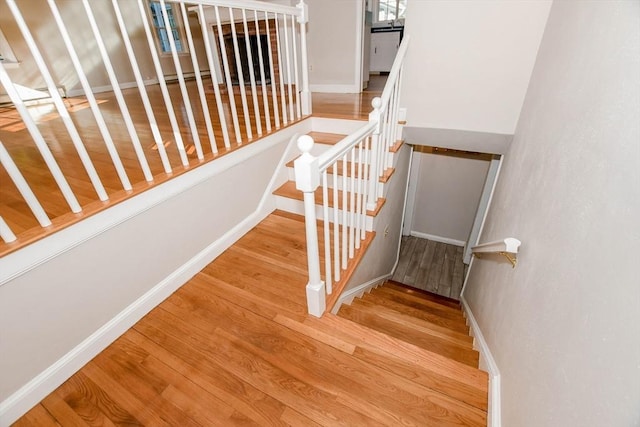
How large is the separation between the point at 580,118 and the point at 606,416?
3.36 ft

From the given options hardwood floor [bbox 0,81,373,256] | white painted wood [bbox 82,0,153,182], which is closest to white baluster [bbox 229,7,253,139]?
hardwood floor [bbox 0,81,373,256]

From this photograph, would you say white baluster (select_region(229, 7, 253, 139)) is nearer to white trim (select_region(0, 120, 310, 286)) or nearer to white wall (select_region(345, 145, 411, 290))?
white trim (select_region(0, 120, 310, 286))

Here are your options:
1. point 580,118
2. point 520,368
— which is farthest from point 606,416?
point 580,118

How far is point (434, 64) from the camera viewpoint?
2.43 meters

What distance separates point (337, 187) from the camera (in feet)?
6.66

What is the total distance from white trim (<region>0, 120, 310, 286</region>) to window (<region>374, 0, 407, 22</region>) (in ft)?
21.0

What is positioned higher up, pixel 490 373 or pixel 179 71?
pixel 179 71

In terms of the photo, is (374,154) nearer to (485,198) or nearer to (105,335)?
(105,335)

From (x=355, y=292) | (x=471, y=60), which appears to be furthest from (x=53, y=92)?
(x=471, y=60)

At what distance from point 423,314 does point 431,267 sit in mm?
2082

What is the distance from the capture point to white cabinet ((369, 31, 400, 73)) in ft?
20.2

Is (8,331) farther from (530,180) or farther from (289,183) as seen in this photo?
(530,180)

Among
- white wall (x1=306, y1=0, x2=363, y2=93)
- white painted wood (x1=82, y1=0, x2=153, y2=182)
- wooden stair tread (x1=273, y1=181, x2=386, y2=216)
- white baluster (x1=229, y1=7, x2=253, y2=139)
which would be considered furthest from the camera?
white wall (x1=306, y1=0, x2=363, y2=93)

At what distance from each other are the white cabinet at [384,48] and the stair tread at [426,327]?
5594mm
